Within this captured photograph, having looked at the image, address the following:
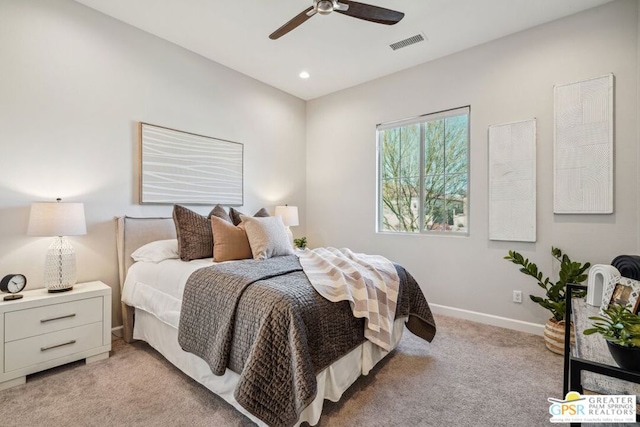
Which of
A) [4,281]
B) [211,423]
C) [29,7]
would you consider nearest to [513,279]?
[211,423]

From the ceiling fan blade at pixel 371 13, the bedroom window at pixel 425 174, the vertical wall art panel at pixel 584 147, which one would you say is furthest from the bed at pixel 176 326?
the ceiling fan blade at pixel 371 13

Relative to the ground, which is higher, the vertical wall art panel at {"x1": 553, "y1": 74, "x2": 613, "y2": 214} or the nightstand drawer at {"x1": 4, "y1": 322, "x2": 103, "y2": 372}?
the vertical wall art panel at {"x1": 553, "y1": 74, "x2": 613, "y2": 214}

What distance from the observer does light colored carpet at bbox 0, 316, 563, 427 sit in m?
1.62

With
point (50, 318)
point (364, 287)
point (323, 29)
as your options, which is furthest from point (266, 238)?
point (323, 29)

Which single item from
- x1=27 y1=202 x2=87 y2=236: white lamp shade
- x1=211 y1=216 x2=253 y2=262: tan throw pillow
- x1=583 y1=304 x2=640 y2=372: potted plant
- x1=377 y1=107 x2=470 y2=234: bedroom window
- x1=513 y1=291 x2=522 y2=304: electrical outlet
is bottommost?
x1=513 y1=291 x2=522 y2=304: electrical outlet

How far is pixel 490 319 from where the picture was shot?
3000 millimetres

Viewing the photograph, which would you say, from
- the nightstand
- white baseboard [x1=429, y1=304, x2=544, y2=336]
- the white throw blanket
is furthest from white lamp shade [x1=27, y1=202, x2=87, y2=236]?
white baseboard [x1=429, y1=304, x2=544, y2=336]

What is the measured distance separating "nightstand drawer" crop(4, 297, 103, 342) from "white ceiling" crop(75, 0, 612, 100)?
2443 mm

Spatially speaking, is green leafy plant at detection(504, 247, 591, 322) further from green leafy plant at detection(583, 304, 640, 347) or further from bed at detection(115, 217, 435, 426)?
green leafy plant at detection(583, 304, 640, 347)

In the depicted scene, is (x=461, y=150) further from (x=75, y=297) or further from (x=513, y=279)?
(x=75, y=297)

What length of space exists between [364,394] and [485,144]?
2.62 meters

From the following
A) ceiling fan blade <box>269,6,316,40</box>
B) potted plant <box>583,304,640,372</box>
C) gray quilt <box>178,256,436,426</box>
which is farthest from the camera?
ceiling fan blade <box>269,6,316,40</box>

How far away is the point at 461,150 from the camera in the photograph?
3.24 meters

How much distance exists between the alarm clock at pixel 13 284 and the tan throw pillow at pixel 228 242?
49.9 inches
